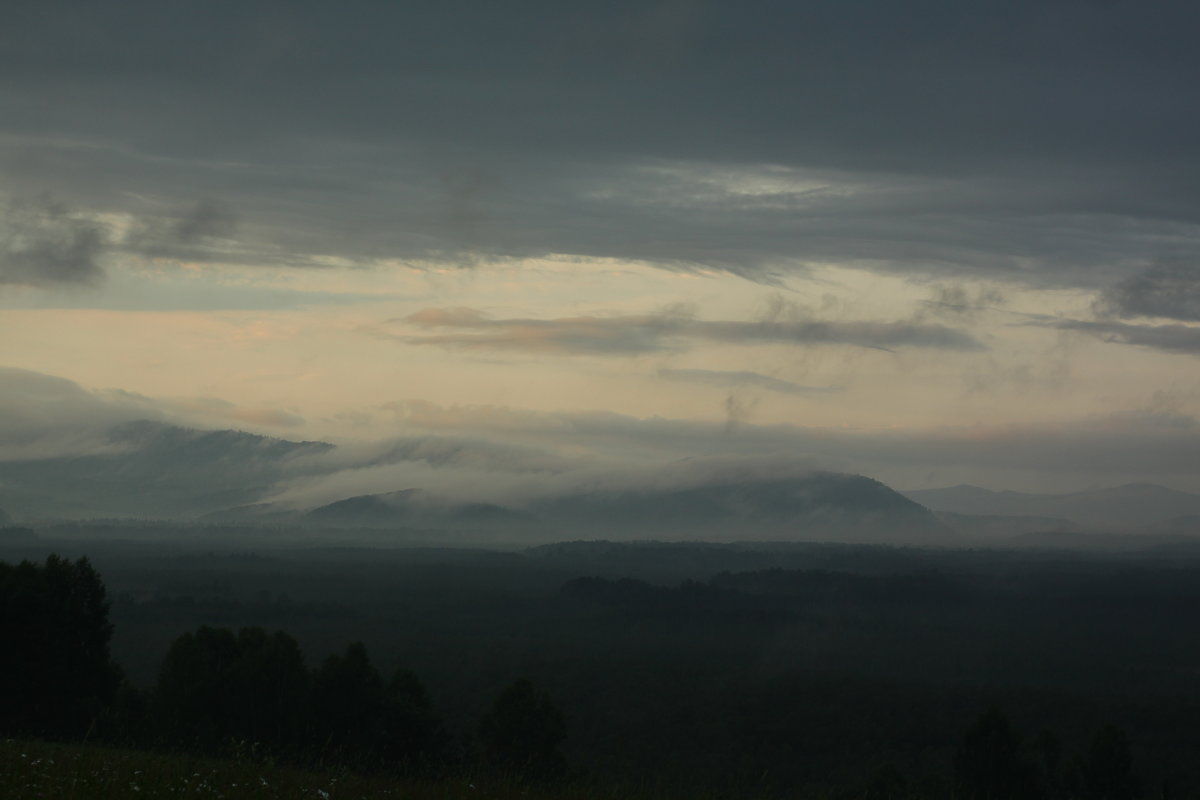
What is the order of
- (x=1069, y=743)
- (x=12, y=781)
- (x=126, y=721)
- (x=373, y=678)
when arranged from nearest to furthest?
1. (x=12, y=781)
2. (x=126, y=721)
3. (x=373, y=678)
4. (x=1069, y=743)

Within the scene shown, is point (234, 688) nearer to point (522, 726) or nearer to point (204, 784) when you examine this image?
point (522, 726)

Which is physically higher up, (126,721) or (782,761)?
(126,721)

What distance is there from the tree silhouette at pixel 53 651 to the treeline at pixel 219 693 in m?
0.06

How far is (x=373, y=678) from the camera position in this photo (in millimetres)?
67562

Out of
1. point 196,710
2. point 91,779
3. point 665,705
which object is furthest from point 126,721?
point 665,705

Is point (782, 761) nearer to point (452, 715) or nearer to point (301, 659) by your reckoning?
point (452, 715)

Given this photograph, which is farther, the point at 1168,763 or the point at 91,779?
the point at 1168,763

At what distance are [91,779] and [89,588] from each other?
48922mm

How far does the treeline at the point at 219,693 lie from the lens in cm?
5538

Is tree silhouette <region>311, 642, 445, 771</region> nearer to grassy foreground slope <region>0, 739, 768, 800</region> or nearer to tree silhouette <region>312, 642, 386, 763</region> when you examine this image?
tree silhouette <region>312, 642, 386, 763</region>

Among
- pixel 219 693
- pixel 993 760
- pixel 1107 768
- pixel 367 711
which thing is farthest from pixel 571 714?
pixel 219 693

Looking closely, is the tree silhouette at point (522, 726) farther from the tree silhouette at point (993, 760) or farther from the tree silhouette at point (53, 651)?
the tree silhouette at point (993, 760)

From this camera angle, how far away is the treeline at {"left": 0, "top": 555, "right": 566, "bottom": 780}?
182ft

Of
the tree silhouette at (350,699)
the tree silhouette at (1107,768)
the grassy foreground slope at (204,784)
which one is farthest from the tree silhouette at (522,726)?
the grassy foreground slope at (204,784)
